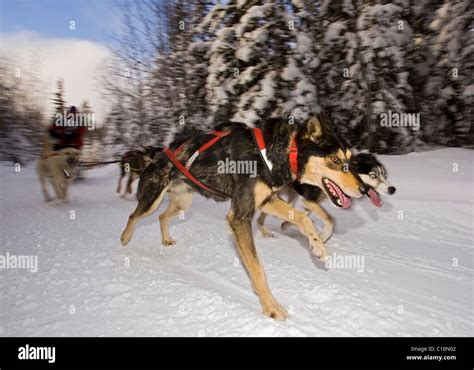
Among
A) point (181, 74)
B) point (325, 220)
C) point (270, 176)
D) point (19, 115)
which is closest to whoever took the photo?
point (270, 176)

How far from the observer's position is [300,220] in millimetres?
3369

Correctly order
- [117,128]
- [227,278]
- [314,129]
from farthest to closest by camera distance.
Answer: [117,128]
[227,278]
[314,129]

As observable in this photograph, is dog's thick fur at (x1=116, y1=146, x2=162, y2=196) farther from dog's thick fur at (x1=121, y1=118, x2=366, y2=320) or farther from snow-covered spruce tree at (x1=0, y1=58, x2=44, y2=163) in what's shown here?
snow-covered spruce tree at (x1=0, y1=58, x2=44, y2=163)

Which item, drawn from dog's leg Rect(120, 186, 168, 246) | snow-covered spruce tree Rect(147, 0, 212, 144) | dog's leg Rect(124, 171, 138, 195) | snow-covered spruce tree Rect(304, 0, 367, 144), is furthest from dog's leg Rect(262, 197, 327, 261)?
snow-covered spruce tree Rect(147, 0, 212, 144)

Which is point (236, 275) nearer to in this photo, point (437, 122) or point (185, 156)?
point (185, 156)

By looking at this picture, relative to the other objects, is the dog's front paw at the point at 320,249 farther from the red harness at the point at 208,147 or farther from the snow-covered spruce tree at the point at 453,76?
the snow-covered spruce tree at the point at 453,76

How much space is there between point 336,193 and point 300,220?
0.40m

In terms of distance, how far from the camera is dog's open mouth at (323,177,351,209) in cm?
323

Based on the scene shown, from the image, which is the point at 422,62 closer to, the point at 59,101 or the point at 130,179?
the point at 130,179

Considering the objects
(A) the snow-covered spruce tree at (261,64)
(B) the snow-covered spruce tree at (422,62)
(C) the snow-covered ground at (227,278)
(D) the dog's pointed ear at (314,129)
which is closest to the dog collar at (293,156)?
(D) the dog's pointed ear at (314,129)

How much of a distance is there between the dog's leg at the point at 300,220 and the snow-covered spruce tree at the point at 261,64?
22.4 feet

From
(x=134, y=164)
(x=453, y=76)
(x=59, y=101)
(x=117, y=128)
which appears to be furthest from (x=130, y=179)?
(x=117, y=128)

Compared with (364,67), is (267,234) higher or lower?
lower

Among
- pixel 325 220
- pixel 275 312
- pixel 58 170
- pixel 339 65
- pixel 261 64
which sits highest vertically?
pixel 339 65
